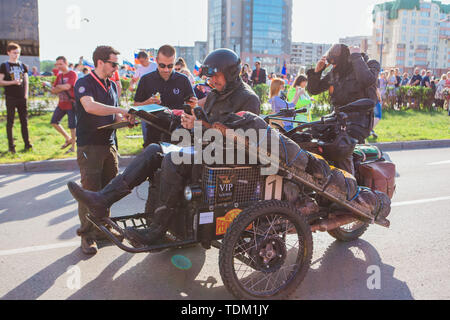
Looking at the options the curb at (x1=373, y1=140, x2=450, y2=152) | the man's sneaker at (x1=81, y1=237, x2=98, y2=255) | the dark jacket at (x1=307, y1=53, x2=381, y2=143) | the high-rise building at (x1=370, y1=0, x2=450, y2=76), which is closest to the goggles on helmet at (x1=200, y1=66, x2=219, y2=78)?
the dark jacket at (x1=307, y1=53, x2=381, y2=143)

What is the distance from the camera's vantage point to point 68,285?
360 centimetres

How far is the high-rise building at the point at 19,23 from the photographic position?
22.1 m

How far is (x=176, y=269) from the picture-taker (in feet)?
13.0

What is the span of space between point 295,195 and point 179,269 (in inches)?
48.3

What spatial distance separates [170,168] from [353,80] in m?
2.48

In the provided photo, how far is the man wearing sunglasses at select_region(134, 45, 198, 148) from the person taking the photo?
527 centimetres

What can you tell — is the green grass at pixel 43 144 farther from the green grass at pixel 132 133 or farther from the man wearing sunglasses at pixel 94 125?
the man wearing sunglasses at pixel 94 125

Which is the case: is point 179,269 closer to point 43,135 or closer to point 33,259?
point 33,259

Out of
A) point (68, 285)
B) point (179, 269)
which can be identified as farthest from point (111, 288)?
point (179, 269)

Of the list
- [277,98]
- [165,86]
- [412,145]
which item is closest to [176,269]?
[165,86]

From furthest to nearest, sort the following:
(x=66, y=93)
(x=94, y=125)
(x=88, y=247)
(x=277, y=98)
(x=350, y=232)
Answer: (x=66, y=93)
(x=277, y=98)
(x=350, y=232)
(x=94, y=125)
(x=88, y=247)

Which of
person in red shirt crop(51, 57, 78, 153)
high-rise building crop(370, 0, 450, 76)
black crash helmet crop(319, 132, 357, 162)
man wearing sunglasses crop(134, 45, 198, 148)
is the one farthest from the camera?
high-rise building crop(370, 0, 450, 76)

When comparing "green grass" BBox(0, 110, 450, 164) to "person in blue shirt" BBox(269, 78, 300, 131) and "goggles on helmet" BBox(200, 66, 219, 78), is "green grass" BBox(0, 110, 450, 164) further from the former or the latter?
"goggles on helmet" BBox(200, 66, 219, 78)

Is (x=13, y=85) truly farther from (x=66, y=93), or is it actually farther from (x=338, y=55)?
(x=338, y=55)
